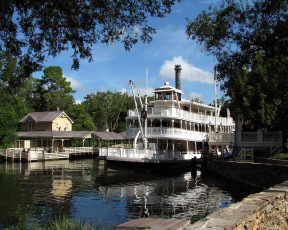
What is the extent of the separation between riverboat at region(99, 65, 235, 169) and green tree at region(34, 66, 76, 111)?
1607 inches

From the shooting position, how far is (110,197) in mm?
18906

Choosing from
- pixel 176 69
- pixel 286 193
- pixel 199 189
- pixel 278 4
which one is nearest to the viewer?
pixel 286 193

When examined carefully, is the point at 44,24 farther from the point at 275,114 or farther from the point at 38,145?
the point at 38,145

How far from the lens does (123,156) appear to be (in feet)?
93.9

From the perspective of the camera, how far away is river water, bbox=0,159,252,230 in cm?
1420

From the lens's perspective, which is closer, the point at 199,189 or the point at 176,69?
the point at 199,189

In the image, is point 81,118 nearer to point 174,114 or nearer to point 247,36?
point 174,114

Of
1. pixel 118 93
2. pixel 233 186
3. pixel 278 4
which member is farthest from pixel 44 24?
pixel 118 93

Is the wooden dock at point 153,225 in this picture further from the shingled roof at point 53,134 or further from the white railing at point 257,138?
the shingled roof at point 53,134

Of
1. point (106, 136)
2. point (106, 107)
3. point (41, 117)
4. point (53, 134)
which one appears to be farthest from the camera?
point (106, 107)

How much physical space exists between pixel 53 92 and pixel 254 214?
7228 centimetres

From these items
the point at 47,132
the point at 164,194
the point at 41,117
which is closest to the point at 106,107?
the point at 41,117

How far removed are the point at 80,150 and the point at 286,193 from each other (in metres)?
47.8

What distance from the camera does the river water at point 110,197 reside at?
14.2m
